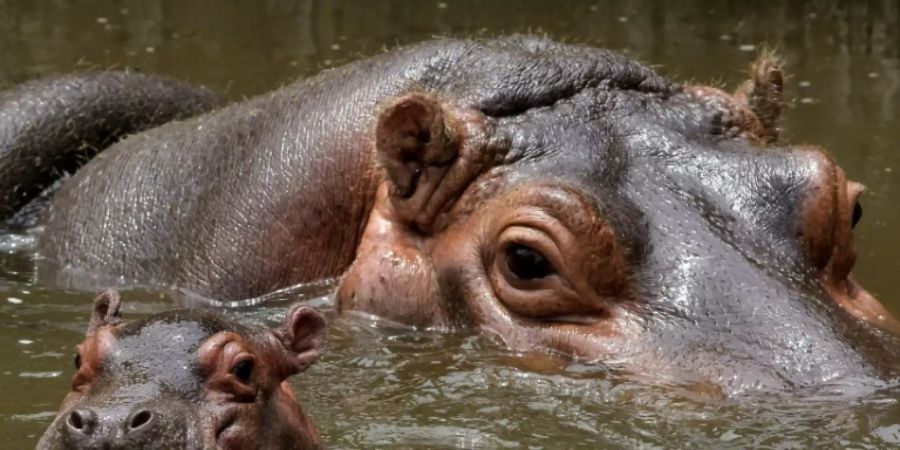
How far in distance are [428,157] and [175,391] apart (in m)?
2.38

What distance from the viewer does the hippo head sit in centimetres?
558

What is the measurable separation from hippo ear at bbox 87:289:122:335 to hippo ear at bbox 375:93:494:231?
1.76 m

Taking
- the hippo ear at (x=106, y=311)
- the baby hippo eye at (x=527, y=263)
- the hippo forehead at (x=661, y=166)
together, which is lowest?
the hippo ear at (x=106, y=311)

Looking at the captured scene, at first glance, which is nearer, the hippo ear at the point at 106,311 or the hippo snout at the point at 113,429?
the hippo snout at the point at 113,429

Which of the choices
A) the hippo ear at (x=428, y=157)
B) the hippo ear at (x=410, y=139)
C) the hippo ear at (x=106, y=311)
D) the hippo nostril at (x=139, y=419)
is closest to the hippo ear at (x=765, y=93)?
the hippo ear at (x=428, y=157)

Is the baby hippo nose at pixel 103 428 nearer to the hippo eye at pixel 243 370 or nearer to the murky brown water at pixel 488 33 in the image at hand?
the hippo eye at pixel 243 370

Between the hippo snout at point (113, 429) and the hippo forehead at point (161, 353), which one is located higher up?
the hippo forehead at point (161, 353)

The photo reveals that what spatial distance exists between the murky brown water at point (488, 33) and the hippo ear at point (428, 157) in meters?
0.50

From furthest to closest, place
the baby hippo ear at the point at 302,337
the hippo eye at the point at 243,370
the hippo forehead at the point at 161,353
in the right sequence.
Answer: the baby hippo ear at the point at 302,337
the hippo eye at the point at 243,370
the hippo forehead at the point at 161,353

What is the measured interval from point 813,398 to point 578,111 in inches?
64.1

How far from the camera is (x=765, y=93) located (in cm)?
695

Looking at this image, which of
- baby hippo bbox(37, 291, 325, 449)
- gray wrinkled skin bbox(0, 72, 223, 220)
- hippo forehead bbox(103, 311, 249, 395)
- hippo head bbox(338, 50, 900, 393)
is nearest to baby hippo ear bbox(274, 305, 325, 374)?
baby hippo bbox(37, 291, 325, 449)

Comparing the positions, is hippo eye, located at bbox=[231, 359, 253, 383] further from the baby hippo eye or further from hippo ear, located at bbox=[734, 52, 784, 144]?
hippo ear, located at bbox=[734, 52, 784, 144]

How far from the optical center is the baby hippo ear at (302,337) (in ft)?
15.3
